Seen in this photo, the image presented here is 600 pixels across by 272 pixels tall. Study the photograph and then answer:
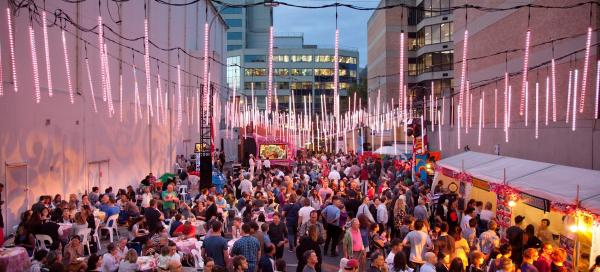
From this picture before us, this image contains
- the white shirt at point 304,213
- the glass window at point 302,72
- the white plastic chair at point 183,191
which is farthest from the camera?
the glass window at point 302,72

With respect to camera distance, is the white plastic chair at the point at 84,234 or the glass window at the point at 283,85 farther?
the glass window at the point at 283,85

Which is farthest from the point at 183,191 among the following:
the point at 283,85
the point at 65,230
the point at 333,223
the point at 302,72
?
the point at 302,72

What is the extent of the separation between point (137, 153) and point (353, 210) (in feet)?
47.0

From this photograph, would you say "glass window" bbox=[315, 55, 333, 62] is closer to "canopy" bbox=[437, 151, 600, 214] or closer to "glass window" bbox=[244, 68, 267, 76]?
"glass window" bbox=[244, 68, 267, 76]

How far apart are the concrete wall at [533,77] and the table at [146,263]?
13498 mm

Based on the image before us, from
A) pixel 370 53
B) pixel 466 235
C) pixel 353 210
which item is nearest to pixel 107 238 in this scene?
pixel 353 210

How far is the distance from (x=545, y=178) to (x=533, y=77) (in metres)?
10.9

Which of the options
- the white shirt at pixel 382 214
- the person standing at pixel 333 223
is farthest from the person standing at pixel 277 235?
the white shirt at pixel 382 214

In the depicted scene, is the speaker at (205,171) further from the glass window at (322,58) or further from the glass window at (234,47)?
the glass window at (234,47)

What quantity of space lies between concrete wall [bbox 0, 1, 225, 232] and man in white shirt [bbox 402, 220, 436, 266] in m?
10.2

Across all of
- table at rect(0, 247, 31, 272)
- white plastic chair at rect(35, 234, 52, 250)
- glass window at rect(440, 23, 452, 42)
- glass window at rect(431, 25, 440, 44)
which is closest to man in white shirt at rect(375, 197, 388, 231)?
white plastic chair at rect(35, 234, 52, 250)

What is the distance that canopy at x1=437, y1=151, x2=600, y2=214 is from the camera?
402 inches

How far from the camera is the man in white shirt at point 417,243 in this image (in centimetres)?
934

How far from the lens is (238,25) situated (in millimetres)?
112875
